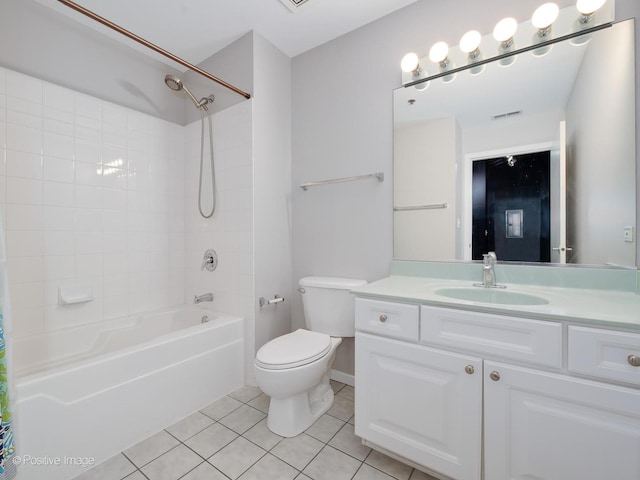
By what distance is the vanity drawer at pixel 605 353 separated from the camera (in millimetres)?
833

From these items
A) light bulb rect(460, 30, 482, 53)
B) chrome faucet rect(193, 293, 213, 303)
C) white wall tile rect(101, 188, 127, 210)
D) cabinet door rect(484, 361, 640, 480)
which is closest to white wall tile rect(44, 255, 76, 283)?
white wall tile rect(101, 188, 127, 210)

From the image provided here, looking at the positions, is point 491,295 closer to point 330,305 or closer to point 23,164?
point 330,305

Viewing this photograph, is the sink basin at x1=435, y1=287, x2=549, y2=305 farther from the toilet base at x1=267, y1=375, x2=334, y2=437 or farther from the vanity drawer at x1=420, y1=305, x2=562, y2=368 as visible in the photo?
the toilet base at x1=267, y1=375, x2=334, y2=437

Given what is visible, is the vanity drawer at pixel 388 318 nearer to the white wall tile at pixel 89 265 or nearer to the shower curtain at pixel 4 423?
the shower curtain at pixel 4 423

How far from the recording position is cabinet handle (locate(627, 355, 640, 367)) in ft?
2.70

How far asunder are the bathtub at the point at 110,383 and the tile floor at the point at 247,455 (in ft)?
0.32

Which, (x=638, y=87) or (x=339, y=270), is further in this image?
(x=339, y=270)

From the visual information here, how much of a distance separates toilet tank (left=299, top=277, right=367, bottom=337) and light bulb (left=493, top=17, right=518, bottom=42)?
146 cm

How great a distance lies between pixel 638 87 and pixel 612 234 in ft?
2.00

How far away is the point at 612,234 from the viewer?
1.27 m

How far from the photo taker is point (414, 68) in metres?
1.69

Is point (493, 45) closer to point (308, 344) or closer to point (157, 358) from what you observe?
point (308, 344)

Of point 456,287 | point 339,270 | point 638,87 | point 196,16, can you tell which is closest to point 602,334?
point 456,287

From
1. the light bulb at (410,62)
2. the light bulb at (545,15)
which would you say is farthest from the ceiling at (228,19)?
the light bulb at (545,15)
